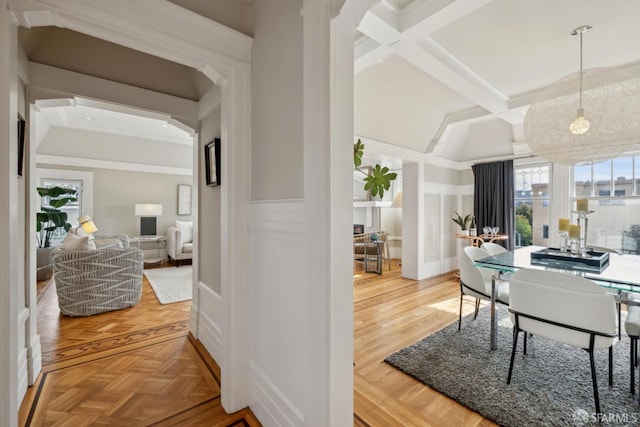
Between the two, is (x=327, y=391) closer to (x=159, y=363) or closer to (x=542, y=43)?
(x=159, y=363)

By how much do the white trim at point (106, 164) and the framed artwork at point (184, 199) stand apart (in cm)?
35

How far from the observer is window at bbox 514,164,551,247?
15.5 feet

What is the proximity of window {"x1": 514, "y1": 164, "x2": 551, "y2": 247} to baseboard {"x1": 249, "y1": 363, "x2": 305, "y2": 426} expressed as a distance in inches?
205

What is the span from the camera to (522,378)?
1.99m

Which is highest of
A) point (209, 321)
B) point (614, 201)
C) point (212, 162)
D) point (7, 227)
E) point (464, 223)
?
point (212, 162)

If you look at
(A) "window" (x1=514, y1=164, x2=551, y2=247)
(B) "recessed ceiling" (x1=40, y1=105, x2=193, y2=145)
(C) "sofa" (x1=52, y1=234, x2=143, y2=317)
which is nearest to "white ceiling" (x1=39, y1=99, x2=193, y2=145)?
(B) "recessed ceiling" (x1=40, y1=105, x2=193, y2=145)

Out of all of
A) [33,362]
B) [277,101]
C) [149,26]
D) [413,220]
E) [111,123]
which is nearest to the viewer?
[149,26]

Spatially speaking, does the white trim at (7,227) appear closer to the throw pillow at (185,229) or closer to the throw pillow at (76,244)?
the throw pillow at (76,244)

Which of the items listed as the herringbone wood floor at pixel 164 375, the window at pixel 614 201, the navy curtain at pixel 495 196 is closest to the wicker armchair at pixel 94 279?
the herringbone wood floor at pixel 164 375

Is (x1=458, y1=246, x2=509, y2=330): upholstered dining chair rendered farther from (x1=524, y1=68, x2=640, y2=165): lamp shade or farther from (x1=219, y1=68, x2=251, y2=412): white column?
(x1=219, y1=68, x2=251, y2=412): white column

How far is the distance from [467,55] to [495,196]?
3157 mm

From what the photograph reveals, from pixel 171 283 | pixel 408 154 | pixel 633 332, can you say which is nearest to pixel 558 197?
pixel 408 154

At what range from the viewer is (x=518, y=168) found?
5.02m

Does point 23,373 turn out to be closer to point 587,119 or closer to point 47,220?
point 47,220
